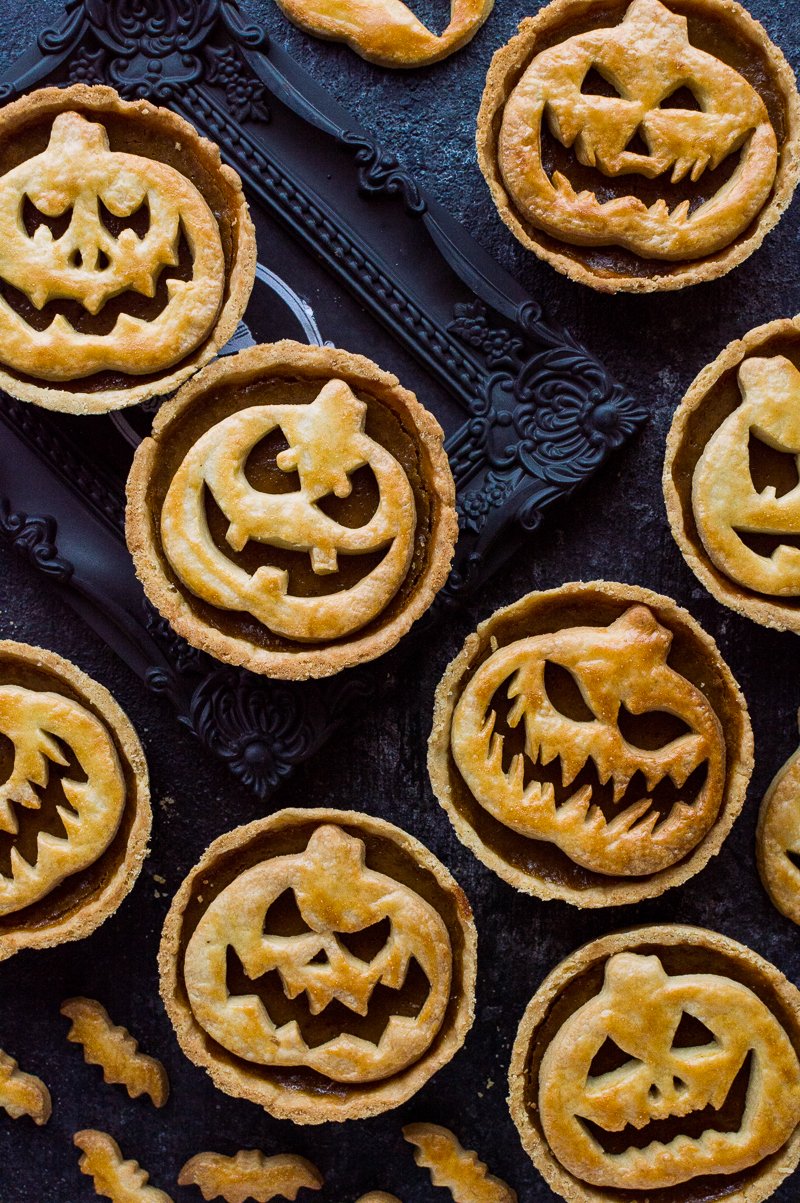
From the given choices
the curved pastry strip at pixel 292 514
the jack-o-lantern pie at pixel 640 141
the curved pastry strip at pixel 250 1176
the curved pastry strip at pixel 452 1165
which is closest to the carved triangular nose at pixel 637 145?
the jack-o-lantern pie at pixel 640 141

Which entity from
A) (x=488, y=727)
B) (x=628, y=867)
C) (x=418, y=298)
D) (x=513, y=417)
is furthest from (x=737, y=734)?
(x=418, y=298)

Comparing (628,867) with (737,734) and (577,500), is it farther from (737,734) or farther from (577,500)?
(577,500)

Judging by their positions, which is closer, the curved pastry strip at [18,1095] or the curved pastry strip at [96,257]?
the curved pastry strip at [96,257]

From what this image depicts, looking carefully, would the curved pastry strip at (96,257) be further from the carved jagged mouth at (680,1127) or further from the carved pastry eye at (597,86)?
the carved jagged mouth at (680,1127)

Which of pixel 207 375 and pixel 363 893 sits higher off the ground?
pixel 207 375

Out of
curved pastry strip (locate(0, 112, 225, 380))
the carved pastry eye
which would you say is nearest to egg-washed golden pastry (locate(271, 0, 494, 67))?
the carved pastry eye

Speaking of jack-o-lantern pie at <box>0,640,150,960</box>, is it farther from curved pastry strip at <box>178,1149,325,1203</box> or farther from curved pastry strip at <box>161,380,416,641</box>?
curved pastry strip at <box>178,1149,325,1203</box>
